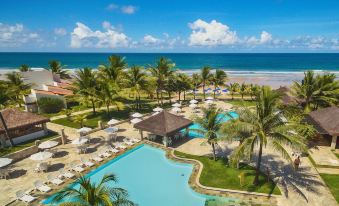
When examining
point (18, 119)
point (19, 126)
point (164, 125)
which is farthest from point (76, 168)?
point (18, 119)

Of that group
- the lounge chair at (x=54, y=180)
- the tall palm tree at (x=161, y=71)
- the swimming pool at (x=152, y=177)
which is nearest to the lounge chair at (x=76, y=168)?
the swimming pool at (x=152, y=177)

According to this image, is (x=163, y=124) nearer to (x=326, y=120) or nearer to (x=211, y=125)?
(x=211, y=125)

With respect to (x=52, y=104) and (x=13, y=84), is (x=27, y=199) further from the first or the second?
(x=13, y=84)

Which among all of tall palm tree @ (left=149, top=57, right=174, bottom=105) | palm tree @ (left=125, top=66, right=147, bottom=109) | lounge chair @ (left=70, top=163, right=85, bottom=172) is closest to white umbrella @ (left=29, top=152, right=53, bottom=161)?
lounge chair @ (left=70, top=163, right=85, bottom=172)

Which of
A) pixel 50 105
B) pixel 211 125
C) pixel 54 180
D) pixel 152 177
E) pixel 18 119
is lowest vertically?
pixel 152 177

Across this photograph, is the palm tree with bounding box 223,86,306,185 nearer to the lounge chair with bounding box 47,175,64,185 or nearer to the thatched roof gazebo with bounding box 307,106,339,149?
the thatched roof gazebo with bounding box 307,106,339,149

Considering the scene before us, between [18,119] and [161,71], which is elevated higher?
[161,71]
